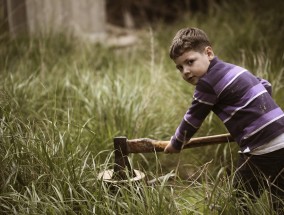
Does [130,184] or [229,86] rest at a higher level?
[229,86]

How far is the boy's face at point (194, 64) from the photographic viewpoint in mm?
2789

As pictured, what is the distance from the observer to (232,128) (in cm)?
276

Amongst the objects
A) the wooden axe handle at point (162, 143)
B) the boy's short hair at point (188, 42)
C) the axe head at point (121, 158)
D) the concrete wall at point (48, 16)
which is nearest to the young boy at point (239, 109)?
the boy's short hair at point (188, 42)

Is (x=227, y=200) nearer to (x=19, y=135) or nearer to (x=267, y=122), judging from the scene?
(x=267, y=122)

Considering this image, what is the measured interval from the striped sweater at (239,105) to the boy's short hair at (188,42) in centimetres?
15

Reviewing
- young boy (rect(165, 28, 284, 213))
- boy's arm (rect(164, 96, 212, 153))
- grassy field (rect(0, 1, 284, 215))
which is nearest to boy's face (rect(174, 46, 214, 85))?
young boy (rect(165, 28, 284, 213))

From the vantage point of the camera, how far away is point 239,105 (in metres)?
2.72

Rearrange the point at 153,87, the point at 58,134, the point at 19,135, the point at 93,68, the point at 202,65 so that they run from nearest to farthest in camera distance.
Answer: the point at 202,65
the point at 19,135
the point at 58,134
the point at 153,87
the point at 93,68

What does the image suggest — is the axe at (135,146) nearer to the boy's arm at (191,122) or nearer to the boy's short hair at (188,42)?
the boy's arm at (191,122)

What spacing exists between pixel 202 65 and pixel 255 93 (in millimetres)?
343

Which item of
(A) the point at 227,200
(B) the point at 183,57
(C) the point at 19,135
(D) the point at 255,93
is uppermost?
(B) the point at 183,57

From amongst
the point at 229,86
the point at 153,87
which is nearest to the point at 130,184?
the point at 229,86

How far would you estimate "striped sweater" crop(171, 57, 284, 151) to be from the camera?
2691 mm

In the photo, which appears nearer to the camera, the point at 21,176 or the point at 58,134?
the point at 21,176
